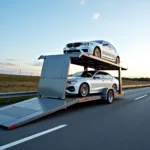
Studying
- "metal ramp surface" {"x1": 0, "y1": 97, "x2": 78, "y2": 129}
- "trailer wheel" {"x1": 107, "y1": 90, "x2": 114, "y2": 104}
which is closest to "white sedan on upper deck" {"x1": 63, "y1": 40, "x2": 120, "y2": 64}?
"trailer wheel" {"x1": 107, "y1": 90, "x2": 114, "y2": 104}

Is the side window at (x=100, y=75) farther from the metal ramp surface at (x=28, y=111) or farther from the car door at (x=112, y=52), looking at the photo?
the metal ramp surface at (x=28, y=111)

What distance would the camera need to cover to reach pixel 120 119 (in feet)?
25.5

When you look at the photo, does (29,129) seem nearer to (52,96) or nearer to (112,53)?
(52,96)

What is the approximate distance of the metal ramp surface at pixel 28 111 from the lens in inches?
251

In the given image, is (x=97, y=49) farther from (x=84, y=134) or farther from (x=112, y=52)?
(x=84, y=134)

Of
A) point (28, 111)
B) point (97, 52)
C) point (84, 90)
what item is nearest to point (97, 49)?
point (97, 52)

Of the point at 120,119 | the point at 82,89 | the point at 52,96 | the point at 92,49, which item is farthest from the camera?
the point at 92,49

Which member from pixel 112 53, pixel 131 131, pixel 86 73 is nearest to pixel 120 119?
pixel 131 131

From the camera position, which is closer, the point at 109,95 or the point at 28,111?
the point at 28,111

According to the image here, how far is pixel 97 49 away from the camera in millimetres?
11992

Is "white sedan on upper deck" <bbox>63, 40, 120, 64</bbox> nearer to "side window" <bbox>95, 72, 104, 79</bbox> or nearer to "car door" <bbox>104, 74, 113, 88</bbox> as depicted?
"side window" <bbox>95, 72, 104, 79</bbox>

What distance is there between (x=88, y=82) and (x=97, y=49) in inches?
92.5

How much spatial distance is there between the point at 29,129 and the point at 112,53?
9.16 meters

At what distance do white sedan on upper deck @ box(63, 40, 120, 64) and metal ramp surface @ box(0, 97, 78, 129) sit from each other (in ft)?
10.8
